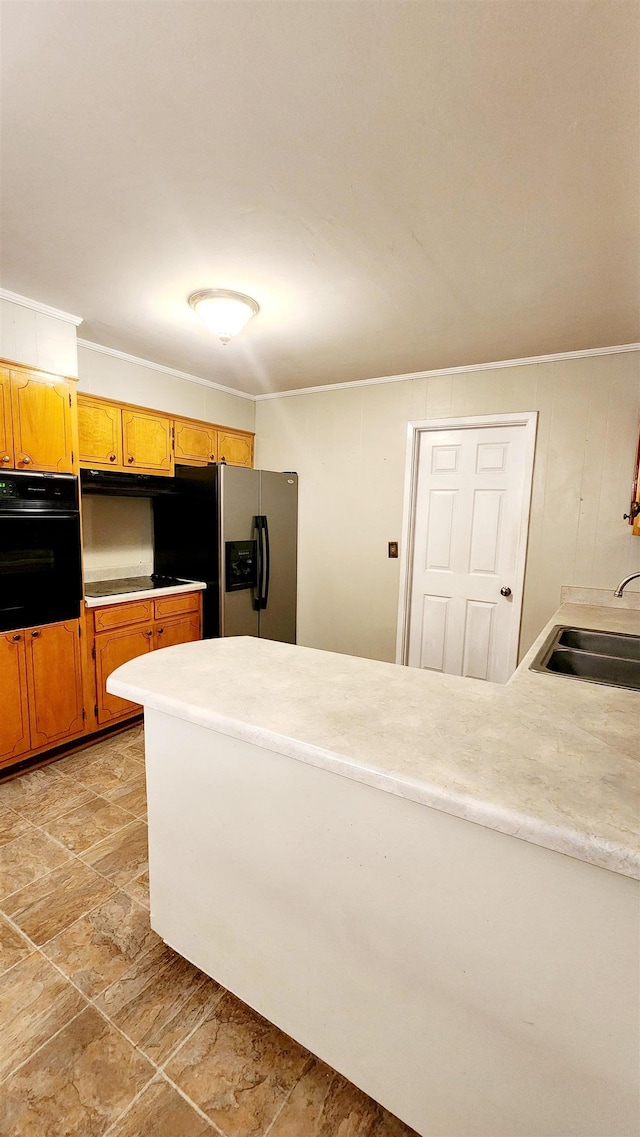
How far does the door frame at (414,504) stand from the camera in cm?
306

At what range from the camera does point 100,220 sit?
1682mm

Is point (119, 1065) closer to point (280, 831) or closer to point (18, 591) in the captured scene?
point (280, 831)

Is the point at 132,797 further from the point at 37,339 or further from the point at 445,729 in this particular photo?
the point at 37,339

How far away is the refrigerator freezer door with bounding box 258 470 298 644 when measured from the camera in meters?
3.76

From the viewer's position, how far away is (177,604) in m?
3.34

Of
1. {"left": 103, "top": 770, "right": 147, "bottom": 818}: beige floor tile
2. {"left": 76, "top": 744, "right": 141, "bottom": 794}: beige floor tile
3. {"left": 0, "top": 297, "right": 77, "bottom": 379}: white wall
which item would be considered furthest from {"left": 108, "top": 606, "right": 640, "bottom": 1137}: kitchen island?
{"left": 0, "top": 297, "right": 77, "bottom": 379}: white wall

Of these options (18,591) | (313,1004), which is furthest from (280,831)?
(18,591)

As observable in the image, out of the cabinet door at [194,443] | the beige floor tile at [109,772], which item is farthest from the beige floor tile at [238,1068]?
the cabinet door at [194,443]

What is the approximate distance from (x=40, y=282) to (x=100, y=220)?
27.4 inches

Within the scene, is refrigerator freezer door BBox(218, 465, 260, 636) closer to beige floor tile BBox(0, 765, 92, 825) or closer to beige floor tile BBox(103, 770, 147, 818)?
beige floor tile BBox(103, 770, 147, 818)

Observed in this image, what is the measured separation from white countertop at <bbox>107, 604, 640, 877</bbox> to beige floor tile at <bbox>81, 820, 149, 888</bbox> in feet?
3.42

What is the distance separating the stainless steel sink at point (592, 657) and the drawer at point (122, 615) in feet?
7.86

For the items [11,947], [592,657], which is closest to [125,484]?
[11,947]

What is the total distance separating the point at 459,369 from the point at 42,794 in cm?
357
